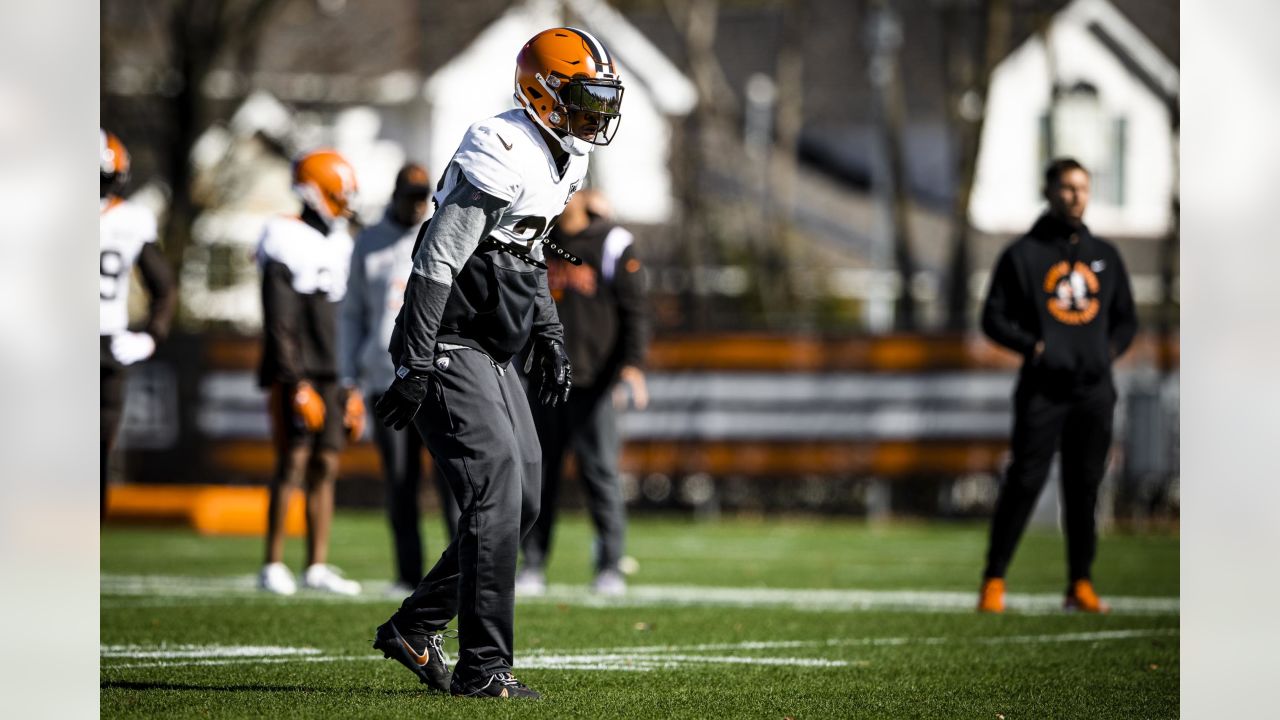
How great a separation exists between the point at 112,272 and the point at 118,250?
0.37 ft

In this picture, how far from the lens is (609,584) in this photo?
1078 cm

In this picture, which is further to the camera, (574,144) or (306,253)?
(306,253)

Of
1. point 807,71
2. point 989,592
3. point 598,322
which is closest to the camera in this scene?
point 989,592

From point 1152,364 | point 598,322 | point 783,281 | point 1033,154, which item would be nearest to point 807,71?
point 1033,154

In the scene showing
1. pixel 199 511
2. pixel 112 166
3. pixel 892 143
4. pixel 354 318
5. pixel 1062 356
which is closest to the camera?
pixel 112 166

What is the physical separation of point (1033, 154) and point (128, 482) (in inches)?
906

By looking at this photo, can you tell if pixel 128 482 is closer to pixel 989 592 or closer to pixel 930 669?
pixel 989 592

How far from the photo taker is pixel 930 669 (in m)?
7.30

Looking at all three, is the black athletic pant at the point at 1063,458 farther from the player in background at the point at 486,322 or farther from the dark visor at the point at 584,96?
the dark visor at the point at 584,96

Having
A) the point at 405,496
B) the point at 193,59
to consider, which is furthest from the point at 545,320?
the point at 193,59

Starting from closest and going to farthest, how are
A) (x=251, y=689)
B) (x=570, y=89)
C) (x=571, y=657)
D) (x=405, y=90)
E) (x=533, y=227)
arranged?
(x=570, y=89), (x=533, y=227), (x=251, y=689), (x=571, y=657), (x=405, y=90)

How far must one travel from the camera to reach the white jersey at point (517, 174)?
5961mm

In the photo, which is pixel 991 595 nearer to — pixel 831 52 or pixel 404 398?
pixel 404 398

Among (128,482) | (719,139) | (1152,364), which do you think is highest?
→ (719,139)
